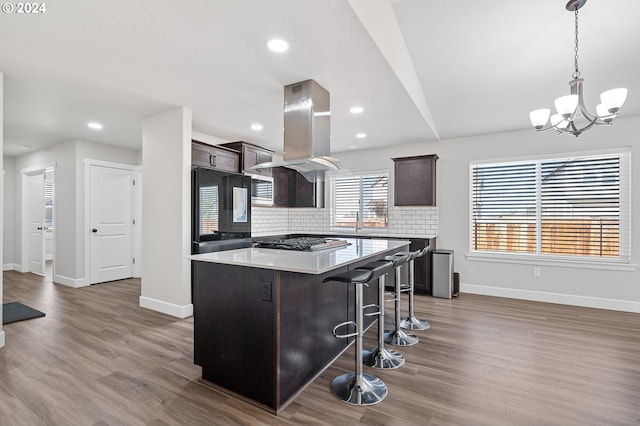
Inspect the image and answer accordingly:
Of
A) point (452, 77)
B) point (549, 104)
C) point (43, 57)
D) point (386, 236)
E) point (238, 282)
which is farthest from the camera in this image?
point (386, 236)

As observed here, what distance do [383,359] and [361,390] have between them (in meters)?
0.52

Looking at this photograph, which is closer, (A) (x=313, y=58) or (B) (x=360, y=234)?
(A) (x=313, y=58)

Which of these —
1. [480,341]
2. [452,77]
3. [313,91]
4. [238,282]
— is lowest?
[480,341]

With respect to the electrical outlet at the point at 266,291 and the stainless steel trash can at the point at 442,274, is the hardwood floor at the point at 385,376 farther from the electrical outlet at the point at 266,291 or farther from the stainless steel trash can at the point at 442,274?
the stainless steel trash can at the point at 442,274

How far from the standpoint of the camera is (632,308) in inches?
160

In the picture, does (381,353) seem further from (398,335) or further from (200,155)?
(200,155)

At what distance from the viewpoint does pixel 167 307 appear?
3.83 m

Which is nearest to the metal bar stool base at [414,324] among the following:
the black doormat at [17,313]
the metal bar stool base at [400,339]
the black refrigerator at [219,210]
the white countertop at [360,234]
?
the metal bar stool base at [400,339]

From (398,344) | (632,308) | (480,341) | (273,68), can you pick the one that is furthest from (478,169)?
(273,68)

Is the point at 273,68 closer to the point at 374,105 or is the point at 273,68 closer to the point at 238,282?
the point at 374,105

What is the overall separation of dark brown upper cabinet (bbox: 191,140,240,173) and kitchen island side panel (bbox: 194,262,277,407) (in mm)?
2099

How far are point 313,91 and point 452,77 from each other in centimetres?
148

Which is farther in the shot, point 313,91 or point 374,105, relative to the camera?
point 374,105

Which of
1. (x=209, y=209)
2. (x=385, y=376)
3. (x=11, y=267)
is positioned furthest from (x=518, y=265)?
(x=11, y=267)
